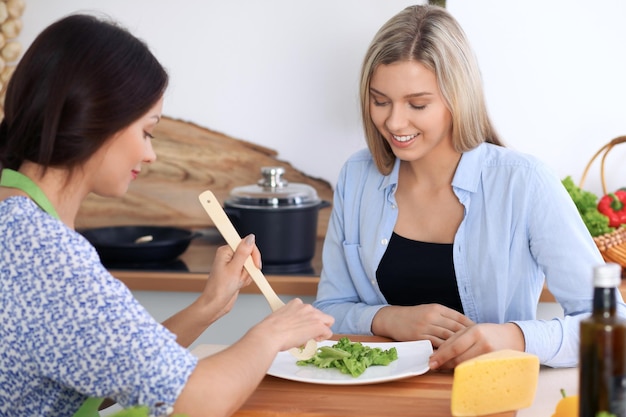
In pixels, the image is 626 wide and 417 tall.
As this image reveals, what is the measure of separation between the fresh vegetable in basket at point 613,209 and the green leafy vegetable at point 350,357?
1.23 metres

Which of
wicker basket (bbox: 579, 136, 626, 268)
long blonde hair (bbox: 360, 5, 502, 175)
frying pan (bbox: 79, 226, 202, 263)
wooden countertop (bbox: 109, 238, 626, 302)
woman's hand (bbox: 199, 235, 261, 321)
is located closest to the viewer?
woman's hand (bbox: 199, 235, 261, 321)

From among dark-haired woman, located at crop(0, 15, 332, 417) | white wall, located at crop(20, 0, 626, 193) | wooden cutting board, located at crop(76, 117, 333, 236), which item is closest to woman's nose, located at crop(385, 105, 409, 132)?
dark-haired woman, located at crop(0, 15, 332, 417)

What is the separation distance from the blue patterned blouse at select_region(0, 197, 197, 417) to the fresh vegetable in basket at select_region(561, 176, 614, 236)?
1644mm

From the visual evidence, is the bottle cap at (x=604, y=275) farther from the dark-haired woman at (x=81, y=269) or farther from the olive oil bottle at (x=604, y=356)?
the dark-haired woman at (x=81, y=269)

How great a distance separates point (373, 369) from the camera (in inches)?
59.4

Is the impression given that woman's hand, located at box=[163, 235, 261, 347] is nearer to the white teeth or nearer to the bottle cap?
the white teeth

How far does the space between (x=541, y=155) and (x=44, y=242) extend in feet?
6.04

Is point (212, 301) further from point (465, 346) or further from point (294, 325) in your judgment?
point (465, 346)

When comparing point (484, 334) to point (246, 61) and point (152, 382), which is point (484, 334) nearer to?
point (152, 382)

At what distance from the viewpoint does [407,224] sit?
200cm

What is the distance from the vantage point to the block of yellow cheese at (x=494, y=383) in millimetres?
1233

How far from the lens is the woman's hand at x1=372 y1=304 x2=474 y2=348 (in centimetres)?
167

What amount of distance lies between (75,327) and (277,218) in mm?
1566

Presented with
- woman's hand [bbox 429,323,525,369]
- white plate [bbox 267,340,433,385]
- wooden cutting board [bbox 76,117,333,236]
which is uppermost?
woman's hand [bbox 429,323,525,369]
